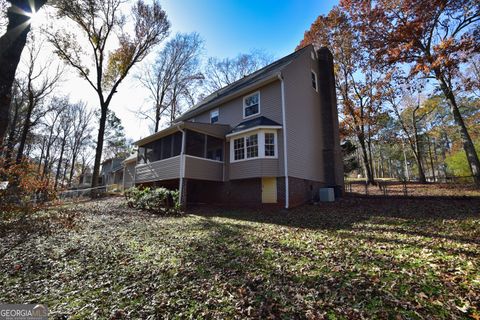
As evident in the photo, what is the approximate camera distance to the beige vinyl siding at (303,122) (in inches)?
510

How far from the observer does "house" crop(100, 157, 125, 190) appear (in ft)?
117

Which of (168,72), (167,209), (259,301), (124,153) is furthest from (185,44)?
(259,301)

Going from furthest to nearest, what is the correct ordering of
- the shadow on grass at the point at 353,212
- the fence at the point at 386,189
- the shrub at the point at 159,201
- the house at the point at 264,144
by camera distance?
the fence at the point at 386,189 → the house at the point at 264,144 → the shrub at the point at 159,201 → the shadow on grass at the point at 353,212

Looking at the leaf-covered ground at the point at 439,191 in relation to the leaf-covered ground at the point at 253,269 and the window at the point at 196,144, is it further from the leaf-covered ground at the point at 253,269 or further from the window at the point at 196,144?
the window at the point at 196,144

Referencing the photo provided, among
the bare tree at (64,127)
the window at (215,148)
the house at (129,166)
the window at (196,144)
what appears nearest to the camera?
the window at (215,148)

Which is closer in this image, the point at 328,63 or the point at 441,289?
the point at 441,289

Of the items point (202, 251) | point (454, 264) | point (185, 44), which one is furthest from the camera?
point (185, 44)

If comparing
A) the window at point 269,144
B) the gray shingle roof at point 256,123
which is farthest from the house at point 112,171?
the window at point 269,144

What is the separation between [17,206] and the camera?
4.71m

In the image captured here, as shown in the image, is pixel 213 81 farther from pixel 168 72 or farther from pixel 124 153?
pixel 124 153

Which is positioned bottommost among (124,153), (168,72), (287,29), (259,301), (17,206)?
(259,301)

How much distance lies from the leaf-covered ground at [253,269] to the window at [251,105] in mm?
7664

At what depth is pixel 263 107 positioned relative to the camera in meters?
13.7

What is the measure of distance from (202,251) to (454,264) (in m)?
5.26
